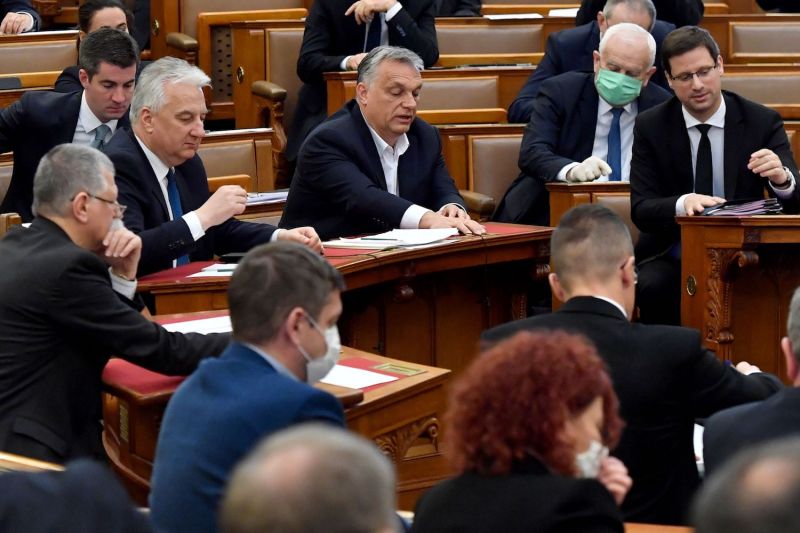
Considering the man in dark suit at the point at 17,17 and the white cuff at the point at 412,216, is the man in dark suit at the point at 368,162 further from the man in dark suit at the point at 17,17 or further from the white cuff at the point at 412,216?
the man in dark suit at the point at 17,17

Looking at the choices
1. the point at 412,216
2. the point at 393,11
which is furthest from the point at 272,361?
the point at 393,11

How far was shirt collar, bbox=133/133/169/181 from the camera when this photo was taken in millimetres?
4462

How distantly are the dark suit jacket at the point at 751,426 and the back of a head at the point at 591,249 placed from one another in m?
0.52

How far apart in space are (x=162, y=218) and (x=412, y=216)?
0.98 m

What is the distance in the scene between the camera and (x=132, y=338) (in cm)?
319

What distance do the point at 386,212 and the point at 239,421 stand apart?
2.74 meters

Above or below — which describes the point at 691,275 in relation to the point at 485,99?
below

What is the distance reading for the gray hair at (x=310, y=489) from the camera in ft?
4.48

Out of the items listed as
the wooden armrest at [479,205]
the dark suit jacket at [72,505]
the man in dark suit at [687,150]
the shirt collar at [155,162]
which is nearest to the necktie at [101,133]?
the shirt collar at [155,162]

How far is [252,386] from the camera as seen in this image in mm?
2424

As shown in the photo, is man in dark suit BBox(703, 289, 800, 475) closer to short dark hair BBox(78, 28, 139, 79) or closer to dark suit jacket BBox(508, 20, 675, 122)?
short dark hair BBox(78, 28, 139, 79)

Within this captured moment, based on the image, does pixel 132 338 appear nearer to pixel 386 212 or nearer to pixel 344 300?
pixel 344 300

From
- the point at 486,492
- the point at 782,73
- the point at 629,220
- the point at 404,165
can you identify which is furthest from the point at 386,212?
the point at 486,492

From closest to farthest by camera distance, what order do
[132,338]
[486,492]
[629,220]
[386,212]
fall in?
1. [486,492]
2. [132,338]
3. [386,212]
4. [629,220]
